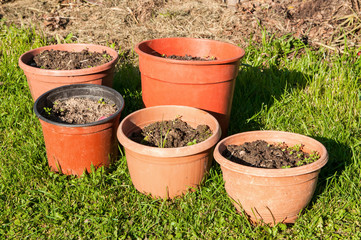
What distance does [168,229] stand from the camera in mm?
2158

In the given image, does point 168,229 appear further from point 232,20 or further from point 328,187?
point 232,20

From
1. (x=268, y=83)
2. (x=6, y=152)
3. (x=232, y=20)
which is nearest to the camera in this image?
(x=6, y=152)

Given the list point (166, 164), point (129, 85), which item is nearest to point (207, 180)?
point (166, 164)

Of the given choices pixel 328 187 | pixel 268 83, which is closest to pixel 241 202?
pixel 328 187

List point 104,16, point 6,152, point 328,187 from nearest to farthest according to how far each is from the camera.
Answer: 1. point 328,187
2. point 6,152
3. point 104,16

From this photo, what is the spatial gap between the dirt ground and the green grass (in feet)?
1.81

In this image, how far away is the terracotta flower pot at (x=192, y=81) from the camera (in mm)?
2566

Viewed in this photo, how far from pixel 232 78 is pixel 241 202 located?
934 millimetres

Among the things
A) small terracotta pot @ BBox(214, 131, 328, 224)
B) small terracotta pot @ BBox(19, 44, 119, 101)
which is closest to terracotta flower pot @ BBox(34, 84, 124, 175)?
small terracotta pot @ BBox(19, 44, 119, 101)

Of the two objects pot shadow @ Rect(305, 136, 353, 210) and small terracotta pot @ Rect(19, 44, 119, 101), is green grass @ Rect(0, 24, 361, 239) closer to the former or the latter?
pot shadow @ Rect(305, 136, 353, 210)

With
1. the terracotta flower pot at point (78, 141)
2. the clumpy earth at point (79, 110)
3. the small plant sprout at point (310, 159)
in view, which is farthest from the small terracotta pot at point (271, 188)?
the clumpy earth at point (79, 110)

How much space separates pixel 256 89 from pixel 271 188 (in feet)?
5.16

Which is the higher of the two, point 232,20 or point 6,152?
point 232,20

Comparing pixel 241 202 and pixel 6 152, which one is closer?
pixel 241 202
